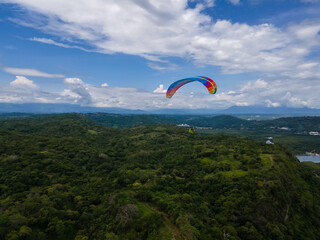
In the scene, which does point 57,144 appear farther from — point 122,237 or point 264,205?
point 264,205

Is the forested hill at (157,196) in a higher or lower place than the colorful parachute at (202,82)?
lower

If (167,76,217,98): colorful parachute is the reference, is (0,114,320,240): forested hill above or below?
below

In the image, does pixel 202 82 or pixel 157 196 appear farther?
pixel 202 82

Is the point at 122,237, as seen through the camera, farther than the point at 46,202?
No

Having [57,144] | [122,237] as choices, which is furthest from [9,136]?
[122,237]

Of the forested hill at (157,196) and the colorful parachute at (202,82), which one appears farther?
the colorful parachute at (202,82)

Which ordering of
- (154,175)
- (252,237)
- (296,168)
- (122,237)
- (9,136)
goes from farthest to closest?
(9,136)
(296,168)
(154,175)
(252,237)
(122,237)

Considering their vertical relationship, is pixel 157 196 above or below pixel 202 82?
below

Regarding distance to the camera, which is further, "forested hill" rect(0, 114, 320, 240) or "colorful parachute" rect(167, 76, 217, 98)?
"colorful parachute" rect(167, 76, 217, 98)
